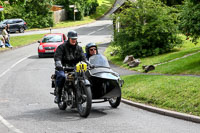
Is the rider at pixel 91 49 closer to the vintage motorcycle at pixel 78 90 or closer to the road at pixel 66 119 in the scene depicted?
the vintage motorcycle at pixel 78 90

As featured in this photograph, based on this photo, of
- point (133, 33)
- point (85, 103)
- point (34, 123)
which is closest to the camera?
point (34, 123)

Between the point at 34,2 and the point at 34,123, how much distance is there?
2231 inches

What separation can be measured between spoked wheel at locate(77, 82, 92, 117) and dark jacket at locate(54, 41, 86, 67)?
112cm

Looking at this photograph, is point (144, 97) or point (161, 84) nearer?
point (144, 97)

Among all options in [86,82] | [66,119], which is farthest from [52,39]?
[86,82]

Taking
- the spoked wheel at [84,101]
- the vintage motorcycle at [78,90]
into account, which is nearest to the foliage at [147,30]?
A: the vintage motorcycle at [78,90]

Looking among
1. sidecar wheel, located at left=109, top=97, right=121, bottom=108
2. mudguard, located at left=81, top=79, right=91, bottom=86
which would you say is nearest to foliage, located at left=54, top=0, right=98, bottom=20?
sidecar wheel, located at left=109, top=97, right=121, bottom=108

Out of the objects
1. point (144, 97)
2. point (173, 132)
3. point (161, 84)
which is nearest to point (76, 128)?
point (173, 132)

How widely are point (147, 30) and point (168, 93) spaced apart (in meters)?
15.8

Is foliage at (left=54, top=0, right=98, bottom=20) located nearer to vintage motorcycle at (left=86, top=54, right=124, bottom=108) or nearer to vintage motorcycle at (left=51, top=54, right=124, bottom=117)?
vintage motorcycle at (left=51, top=54, right=124, bottom=117)

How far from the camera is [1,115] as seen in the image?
1080 cm

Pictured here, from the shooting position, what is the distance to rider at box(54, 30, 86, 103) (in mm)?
10591

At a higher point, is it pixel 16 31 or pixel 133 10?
pixel 133 10

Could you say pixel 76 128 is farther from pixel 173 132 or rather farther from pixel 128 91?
pixel 128 91
